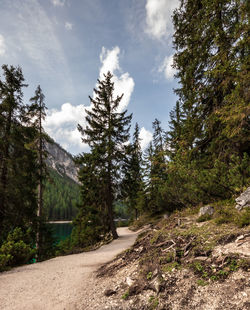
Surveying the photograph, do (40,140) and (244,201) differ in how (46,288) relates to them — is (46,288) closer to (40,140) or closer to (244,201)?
(244,201)

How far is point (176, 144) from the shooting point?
9297mm

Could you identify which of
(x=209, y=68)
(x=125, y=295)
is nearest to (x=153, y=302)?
(x=125, y=295)

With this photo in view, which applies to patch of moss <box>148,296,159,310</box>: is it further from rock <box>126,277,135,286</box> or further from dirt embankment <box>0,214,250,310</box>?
rock <box>126,277,135,286</box>

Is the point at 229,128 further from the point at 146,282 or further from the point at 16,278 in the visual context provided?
the point at 16,278

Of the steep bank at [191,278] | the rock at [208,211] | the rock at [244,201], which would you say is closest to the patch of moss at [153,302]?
the steep bank at [191,278]

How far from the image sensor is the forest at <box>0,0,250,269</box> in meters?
6.16

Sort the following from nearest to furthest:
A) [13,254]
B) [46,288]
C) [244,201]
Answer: [46,288] → [244,201] → [13,254]

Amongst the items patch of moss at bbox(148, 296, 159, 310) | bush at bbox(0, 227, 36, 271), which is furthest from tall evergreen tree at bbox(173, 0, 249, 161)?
bush at bbox(0, 227, 36, 271)

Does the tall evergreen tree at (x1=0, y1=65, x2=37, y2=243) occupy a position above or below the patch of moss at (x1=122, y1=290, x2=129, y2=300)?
above

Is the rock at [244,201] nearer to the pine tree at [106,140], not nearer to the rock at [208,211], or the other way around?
the rock at [208,211]

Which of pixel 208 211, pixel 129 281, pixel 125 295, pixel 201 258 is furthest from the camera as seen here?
pixel 208 211

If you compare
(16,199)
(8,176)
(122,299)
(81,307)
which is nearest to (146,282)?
(122,299)

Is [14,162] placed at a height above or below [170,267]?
above

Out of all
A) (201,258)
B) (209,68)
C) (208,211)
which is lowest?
(201,258)
